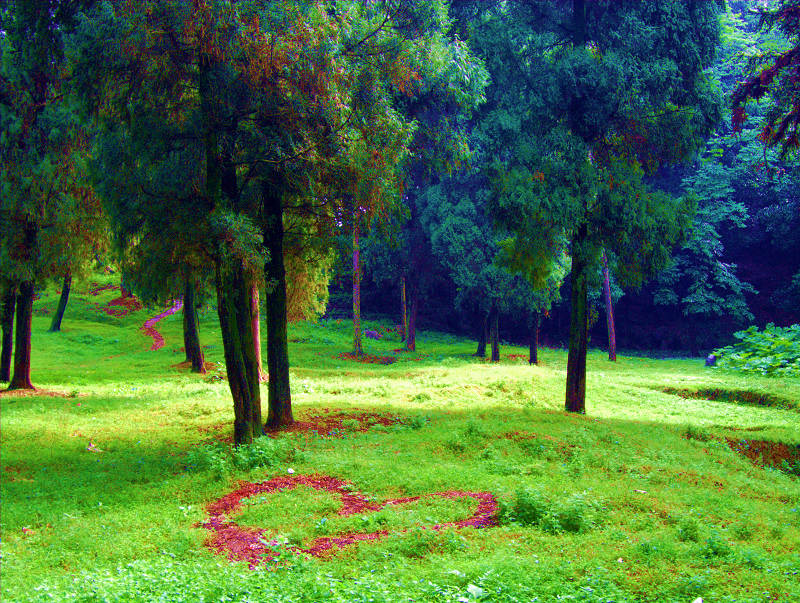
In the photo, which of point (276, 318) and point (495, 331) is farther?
point (495, 331)

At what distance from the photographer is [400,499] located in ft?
26.4

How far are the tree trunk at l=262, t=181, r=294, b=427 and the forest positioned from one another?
0.21 ft

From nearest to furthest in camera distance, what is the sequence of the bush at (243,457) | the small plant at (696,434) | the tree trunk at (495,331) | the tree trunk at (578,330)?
the bush at (243,457) → the small plant at (696,434) → the tree trunk at (578,330) → the tree trunk at (495,331)

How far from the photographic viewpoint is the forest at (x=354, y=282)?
624 centimetres

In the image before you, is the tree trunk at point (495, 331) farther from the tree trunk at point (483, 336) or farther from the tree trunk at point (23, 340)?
the tree trunk at point (23, 340)

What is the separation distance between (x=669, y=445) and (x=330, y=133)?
8107mm

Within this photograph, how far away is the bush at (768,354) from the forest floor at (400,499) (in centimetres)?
608

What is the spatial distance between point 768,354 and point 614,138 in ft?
49.9

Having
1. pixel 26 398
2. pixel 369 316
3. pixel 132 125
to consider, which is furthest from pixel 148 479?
pixel 369 316

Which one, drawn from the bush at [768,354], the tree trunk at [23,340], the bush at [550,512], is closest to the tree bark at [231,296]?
the bush at [550,512]

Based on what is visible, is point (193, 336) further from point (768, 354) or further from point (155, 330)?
point (768, 354)

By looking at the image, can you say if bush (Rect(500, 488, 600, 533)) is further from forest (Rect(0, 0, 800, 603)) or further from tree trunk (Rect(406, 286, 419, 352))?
tree trunk (Rect(406, 286, 419, 352))

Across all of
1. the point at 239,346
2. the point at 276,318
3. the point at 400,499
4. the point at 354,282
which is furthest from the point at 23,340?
the point at 400,499

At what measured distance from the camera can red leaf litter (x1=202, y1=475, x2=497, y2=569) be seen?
6.47 metres
